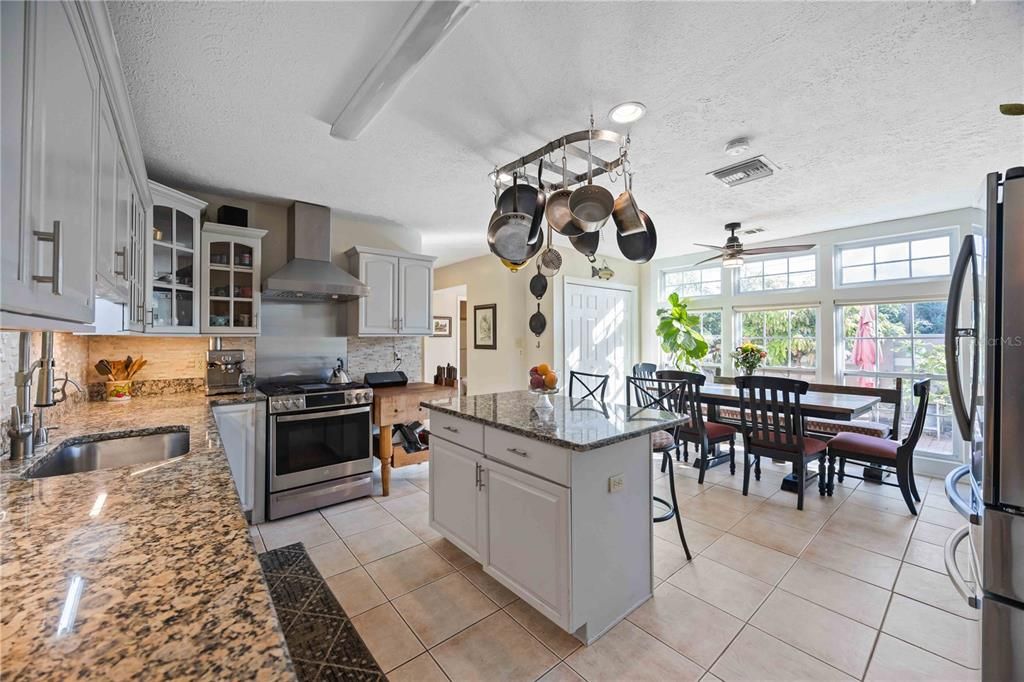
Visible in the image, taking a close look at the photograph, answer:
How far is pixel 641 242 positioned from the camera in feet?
7.57

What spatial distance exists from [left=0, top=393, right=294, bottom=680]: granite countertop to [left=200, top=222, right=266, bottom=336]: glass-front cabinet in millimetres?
1825

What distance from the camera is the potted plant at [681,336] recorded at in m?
5.13

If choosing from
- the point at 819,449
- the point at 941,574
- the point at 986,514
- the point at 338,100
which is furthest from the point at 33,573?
the point at 819,449

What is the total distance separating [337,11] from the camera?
146 cm

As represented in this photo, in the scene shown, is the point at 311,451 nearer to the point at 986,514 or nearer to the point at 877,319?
the point at 986,514

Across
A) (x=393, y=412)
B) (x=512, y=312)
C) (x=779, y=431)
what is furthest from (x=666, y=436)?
(x=512, y=312)

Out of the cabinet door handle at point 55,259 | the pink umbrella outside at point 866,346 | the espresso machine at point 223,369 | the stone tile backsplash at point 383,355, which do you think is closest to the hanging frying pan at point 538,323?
the stone tile backsplash at point 383,355

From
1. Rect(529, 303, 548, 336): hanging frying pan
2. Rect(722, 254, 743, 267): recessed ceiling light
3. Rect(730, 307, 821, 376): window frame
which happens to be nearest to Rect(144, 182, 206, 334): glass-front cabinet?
Rect(529, 303, 548, 336): hanging frying pan

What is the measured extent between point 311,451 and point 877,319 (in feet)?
18.0

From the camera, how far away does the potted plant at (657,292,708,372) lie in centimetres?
513

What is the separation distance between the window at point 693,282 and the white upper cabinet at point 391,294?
3.55 m

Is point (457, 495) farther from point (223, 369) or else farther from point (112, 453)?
point (223, 369)

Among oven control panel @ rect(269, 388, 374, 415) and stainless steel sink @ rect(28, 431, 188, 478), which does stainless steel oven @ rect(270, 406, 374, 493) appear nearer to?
oven control panel @ rect(269, 388, 374, 415)

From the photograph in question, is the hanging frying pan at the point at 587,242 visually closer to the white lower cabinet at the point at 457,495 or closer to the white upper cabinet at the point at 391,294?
the white lower cabinet at the point at 457,495
